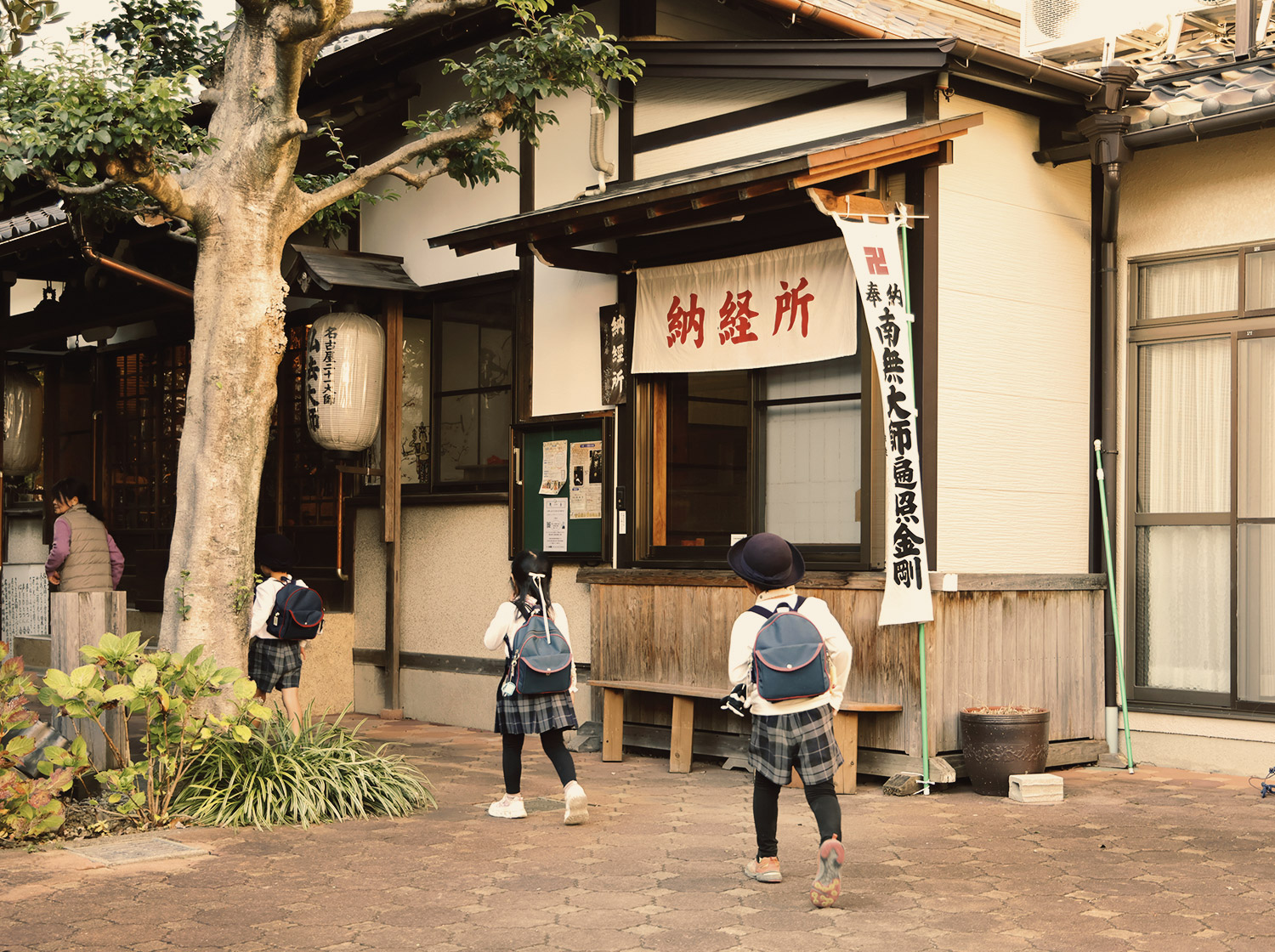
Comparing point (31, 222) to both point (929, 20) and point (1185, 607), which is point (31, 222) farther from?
point (1185, 607)

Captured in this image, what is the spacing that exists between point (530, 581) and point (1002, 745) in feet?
10.5

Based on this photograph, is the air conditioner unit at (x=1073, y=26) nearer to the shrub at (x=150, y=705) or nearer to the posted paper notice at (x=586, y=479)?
the posted paper notice at (x=586, y=479)

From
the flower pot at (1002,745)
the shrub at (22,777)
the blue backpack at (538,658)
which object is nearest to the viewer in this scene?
the shrub at (22,777)

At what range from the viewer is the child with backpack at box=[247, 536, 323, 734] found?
962 cm

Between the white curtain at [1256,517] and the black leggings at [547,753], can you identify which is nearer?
the black leggings at [547,753]

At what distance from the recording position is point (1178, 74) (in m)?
10.1

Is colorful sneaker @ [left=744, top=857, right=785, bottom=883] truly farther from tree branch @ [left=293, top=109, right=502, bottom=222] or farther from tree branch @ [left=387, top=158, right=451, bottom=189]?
tree branch @ [left=387, top=158, right=451, bottom=189]

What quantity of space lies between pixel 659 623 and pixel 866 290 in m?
3.01

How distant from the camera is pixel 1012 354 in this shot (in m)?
9.31

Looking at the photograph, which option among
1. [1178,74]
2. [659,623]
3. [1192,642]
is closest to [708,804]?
[659,623]

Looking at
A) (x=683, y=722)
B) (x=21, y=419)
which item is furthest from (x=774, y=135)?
(x=21, y=419)

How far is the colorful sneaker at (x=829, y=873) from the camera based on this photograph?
5621 mm

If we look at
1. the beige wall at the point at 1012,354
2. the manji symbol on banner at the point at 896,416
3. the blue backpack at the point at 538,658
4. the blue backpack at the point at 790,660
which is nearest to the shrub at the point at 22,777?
the blue backpack at the point at 538,658

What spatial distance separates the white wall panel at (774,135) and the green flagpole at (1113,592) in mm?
2854
